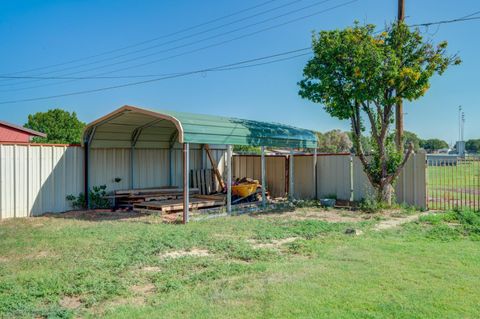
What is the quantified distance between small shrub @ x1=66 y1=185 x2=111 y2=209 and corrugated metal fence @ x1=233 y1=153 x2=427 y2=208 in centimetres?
534

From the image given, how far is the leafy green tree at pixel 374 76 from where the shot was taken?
985cm

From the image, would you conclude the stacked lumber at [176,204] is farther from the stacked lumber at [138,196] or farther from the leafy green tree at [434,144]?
the leafy green tree at [434,144]

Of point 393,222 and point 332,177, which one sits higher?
point 332,177

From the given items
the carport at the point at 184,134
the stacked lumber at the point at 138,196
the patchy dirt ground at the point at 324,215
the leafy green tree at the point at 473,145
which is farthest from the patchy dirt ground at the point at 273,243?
the leafy green tree at the point at 473,145

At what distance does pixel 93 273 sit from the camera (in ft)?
16.1

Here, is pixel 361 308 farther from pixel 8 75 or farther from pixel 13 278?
pixel 8 75

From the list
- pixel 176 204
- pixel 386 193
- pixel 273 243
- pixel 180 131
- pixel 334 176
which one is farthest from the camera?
pixel 334 176

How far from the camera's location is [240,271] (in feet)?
16.3

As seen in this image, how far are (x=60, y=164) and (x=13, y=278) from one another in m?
6.14

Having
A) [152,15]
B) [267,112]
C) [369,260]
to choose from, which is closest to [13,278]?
[369,260]

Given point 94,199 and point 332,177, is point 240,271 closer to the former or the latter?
point 94,199

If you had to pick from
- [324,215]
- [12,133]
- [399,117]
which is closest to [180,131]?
[324,215]

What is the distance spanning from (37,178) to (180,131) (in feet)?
13.9

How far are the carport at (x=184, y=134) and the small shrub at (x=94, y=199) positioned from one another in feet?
0.73
